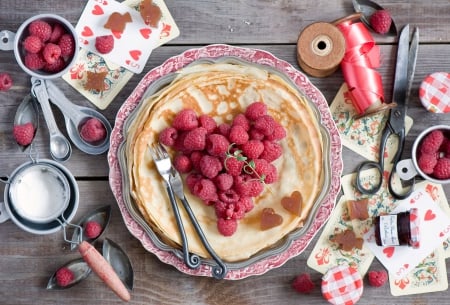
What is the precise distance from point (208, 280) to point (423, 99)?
76 centimetres

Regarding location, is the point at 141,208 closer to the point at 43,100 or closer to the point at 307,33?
the point at 43,100

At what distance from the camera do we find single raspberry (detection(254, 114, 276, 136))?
5.07ft

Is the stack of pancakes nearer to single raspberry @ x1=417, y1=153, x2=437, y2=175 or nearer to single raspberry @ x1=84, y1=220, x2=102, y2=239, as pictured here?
single raspberry @ x1=84, y1=220, x2=102, y2=239

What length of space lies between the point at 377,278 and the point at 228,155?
0.56 meters

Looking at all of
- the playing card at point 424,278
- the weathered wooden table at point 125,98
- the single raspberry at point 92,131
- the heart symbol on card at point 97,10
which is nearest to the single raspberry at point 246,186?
the weathered wooden table at point 125,98

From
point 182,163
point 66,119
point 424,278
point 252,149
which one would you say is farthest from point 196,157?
point 424,278

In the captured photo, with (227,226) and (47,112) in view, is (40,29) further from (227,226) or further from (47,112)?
(227,226)

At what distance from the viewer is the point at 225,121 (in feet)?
5.40

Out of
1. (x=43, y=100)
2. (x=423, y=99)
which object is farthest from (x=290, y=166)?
(x=43, y=100)

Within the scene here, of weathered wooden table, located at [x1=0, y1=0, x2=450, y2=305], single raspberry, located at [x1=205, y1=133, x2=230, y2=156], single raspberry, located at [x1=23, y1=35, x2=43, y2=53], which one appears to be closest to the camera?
single raspberry, located at [x1=205, y1=133, x2=230, y2=156]

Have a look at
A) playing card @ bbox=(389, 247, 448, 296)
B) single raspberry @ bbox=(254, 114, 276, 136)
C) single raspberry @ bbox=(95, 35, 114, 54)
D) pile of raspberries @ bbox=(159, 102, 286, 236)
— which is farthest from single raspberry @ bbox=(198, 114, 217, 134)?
playing card @ bbox=(389, 247, 448, 296)

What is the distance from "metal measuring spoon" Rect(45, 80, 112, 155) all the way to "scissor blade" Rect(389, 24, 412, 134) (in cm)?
76

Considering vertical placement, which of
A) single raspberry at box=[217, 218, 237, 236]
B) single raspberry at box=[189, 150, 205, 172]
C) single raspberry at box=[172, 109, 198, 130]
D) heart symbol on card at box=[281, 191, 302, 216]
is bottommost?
single raspberry at box=[217, 218, 237, 236]

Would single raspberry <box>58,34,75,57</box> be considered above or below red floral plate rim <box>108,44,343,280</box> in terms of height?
above
